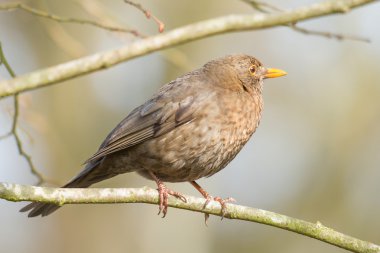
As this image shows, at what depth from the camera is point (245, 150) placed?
535 inches

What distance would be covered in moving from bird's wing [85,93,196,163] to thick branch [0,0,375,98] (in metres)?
2.20

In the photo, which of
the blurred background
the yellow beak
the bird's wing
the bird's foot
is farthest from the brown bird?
the blurred background

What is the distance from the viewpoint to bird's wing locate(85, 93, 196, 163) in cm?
591

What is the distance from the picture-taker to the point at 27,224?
1095 cm

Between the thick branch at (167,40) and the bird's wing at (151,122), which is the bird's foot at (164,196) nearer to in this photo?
the bird's wing at (151,122)

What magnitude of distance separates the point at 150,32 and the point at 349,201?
4.65 metres

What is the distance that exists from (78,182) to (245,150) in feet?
25.4

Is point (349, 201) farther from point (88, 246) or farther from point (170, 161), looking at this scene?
point (170, 161)

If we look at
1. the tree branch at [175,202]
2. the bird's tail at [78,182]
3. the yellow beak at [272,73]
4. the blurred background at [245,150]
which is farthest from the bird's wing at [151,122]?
the blurred background at [245,150]

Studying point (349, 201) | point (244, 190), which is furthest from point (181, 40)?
point (244, 190)

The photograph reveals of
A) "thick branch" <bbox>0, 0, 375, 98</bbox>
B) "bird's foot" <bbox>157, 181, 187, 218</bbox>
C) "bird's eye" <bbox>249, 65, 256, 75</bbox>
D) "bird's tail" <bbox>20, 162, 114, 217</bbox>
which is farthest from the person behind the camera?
"bird's eye" <bbox>249, 65, 256, 75</bbox>

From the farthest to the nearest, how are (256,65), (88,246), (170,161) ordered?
(88,246) → (256,65) → (170,161)

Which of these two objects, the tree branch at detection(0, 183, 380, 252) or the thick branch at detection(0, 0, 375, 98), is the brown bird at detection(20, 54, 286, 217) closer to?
the tree branch at detection(0, 183, 380, 252)

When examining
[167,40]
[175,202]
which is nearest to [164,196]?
[175,202]
